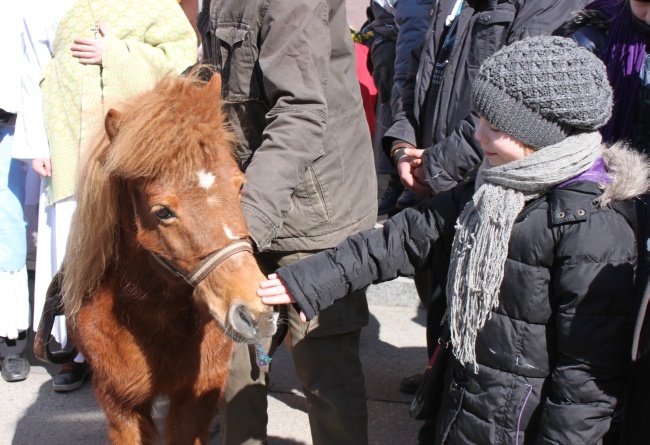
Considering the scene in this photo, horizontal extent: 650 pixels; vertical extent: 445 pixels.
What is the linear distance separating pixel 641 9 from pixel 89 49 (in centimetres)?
252

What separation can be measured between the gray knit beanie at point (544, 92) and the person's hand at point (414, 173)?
33.2 inches

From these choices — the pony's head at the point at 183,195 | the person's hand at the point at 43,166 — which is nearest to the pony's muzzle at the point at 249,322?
the pony's head at the point at 183,195

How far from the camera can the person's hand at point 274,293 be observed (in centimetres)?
211

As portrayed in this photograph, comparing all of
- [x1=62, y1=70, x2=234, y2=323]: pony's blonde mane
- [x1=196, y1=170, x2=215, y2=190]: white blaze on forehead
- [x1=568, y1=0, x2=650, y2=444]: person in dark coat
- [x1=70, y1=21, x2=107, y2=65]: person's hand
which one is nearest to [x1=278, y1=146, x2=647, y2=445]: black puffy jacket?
[x1=196, y1=170, x2=215, y2=190]: white blaze on forehead

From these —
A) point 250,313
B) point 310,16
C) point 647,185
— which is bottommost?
point 250,313

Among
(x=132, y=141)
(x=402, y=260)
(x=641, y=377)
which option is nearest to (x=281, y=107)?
(x=132, y=141)

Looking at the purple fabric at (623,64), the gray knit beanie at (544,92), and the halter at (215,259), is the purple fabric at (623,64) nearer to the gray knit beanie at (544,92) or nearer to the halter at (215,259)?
the gray knit beanie at (544,92)

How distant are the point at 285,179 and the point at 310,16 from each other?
58cm

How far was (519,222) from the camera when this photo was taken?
2.05 m

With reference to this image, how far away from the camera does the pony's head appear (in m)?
2.13

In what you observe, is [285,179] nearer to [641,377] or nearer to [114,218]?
[114,218]

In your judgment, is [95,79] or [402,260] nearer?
[402,260]

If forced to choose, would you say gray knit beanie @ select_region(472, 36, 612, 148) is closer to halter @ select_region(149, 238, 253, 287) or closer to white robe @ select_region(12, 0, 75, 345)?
halter @ select_region(149, 238, 253, 287)

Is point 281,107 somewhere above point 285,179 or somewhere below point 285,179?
above
